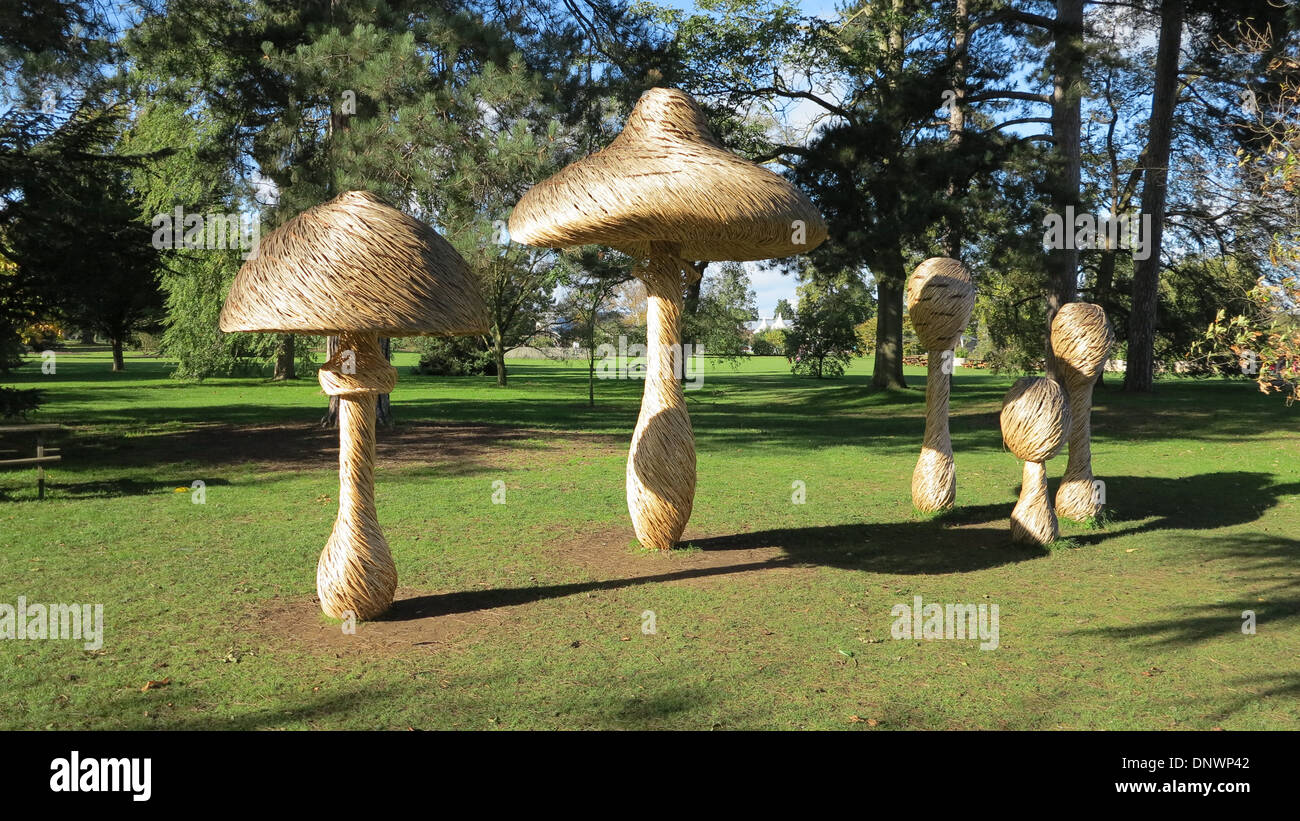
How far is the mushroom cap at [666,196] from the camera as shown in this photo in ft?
24.1

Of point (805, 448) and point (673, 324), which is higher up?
point (673, 324)

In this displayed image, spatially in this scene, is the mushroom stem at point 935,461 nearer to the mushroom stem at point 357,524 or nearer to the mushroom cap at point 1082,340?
the mushroom cap at point 1082,340

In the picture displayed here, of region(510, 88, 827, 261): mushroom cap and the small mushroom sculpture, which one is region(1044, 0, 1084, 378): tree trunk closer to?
the small mushroom sculpture

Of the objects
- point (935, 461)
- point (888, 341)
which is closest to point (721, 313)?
point (888, 341)

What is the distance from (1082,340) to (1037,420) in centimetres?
137

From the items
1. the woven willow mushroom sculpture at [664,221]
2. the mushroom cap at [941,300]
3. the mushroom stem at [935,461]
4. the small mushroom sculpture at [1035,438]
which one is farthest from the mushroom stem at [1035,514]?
the woven willow mushroom sculpture at [664,221]

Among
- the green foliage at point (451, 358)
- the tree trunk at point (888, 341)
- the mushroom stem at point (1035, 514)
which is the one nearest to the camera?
the mushroom stem at point (1035, 514)

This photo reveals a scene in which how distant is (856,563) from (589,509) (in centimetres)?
418

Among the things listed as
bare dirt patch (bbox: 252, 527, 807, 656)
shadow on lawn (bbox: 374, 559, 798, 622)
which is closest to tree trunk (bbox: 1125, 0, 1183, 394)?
bare dirt patch (bbox: 252, 527, 807, 656)

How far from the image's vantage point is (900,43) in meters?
28.4

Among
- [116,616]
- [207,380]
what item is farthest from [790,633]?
[207,380]

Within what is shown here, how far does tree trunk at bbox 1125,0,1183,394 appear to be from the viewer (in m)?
23.7

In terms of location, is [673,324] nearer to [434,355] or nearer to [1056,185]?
[1056,185]

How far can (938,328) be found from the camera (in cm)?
1077
